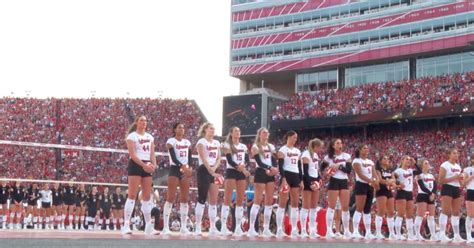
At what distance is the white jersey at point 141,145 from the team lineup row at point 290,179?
0.7 inches

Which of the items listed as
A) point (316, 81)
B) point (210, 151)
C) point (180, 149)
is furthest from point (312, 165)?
point (316, 81)

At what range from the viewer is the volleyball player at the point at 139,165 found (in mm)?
11797

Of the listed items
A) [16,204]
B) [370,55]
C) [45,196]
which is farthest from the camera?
[370,55]

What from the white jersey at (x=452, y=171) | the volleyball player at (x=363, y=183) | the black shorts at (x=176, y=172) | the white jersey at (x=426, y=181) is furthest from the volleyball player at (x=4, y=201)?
the white jersey at (x=452, y=171)

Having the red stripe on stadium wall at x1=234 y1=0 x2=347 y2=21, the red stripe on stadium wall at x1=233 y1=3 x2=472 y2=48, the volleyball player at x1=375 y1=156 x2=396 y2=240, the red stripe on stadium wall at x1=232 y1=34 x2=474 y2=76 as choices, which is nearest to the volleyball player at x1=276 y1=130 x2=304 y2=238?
the volleyball player at x1=375 y1=156 x2=396 y2=240

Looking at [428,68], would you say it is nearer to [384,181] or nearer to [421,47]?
[421,47]

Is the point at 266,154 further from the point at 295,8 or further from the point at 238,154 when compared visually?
the point at 295,8

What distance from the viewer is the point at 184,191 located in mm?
12977

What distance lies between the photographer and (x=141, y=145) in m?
11.9

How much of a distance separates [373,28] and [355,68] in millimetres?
4143

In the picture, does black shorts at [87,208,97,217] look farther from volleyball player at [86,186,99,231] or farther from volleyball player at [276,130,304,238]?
volleyball player at [276,130,304,238]

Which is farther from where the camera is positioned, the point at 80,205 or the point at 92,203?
the point at 80,205

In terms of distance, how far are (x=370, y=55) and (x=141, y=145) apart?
4686 centimetres

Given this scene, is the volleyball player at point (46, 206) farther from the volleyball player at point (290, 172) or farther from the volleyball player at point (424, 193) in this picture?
the volleyball player at point (424, 193)
